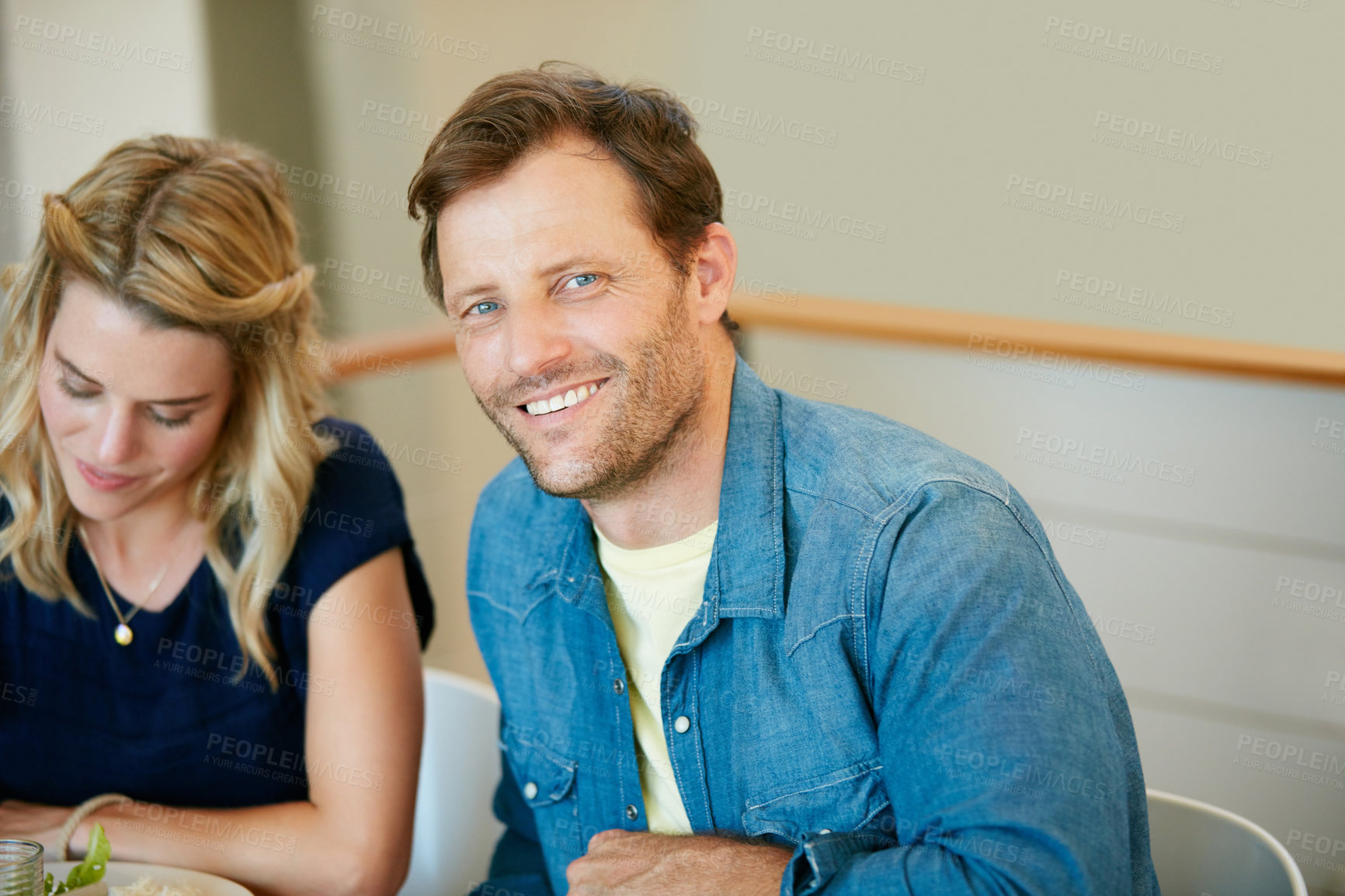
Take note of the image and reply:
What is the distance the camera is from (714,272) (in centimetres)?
118

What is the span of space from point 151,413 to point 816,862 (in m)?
0.82

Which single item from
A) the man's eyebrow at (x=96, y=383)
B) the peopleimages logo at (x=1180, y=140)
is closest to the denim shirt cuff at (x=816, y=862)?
the man's eyebrow at (x=96, y=383)

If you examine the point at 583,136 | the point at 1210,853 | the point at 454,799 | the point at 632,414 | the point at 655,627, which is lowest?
the point at 454,799

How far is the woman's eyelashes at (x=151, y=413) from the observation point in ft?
3.85

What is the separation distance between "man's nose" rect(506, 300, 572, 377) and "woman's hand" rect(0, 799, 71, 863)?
635 millimetres

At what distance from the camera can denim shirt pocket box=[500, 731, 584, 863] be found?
117 cm

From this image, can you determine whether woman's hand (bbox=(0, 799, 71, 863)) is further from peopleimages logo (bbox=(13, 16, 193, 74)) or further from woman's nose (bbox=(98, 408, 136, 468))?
peopleimages logo (bbox=(13, 16, 193, 74))

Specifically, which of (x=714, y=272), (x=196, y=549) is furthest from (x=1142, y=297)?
(x=196, y=549)

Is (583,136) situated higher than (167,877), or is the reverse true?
(583,136)

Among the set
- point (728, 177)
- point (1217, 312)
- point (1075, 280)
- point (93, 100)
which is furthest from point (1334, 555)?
point (93, 100)

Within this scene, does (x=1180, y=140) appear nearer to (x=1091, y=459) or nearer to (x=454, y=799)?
(x=1091, y=459)

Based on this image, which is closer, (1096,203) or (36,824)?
(36,824)

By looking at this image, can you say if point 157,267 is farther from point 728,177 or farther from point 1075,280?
point 728,177

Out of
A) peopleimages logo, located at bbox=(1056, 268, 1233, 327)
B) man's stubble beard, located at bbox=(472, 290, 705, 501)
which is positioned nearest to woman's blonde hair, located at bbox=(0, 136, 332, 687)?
man's stubble beard, located at bbox=(472, 290, 705, 501)
